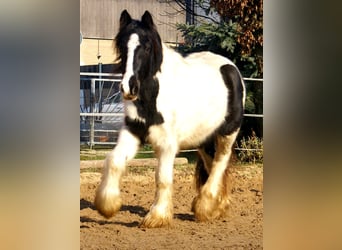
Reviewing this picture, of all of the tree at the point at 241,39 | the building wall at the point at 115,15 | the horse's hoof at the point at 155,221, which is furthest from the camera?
the tree at the point at 241,39

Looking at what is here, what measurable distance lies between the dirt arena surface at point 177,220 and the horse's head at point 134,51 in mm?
604

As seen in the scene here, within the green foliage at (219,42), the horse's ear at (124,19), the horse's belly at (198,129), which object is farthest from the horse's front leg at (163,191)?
the horse's ear at (124,19)

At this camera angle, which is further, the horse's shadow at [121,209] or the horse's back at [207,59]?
the horse's back at [207,59]

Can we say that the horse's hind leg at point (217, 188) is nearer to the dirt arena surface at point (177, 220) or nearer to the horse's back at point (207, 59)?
the dirt arena surface at point (177, 220)

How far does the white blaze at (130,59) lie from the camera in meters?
3.74

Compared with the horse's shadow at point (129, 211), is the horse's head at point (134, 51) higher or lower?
higher

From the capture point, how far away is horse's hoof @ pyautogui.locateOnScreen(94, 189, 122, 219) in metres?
3.79

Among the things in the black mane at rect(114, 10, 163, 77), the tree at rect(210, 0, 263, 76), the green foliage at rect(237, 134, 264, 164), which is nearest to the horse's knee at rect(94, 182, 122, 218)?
the black mane at rect(114, 10, 163, 77)

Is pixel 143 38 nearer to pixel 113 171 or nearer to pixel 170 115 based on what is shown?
pixel 170 115

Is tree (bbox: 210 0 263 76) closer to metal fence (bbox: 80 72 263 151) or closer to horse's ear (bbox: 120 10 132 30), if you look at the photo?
horse's ear (bbox: 120 10 132 30)
